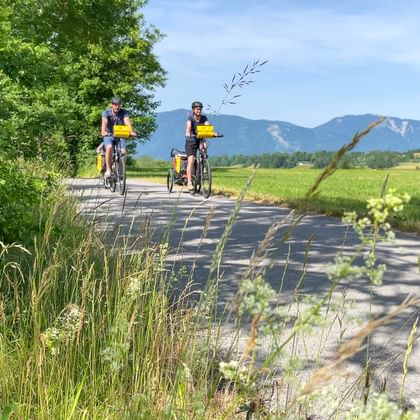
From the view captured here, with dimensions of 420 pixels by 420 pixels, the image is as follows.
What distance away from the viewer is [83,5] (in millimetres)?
18578

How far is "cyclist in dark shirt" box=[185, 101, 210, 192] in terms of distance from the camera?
13.1 metres

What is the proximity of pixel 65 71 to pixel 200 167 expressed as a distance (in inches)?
194

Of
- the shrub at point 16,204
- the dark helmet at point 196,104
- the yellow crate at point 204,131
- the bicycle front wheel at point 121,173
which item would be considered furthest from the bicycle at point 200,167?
the shrub at point 16,204

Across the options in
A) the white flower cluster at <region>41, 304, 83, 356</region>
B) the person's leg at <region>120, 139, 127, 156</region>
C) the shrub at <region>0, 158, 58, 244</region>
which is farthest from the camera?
the person's leg at <region>120, 139, 127, 156</region>

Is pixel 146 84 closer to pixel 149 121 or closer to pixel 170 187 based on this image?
pixel 149 121

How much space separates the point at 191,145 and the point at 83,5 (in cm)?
738

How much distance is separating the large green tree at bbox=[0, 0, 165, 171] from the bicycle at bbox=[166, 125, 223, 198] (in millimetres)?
2506

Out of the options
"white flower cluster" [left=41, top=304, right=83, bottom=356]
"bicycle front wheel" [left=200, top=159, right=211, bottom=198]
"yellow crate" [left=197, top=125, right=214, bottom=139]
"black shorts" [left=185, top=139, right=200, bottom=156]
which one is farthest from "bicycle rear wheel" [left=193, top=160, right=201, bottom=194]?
"white flower cluster" [left=41, top=304, right=83, bottom=356]

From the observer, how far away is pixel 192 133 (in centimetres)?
1373

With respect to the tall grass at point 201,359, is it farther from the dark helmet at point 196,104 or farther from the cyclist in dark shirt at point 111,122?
the cyclist in dark shirt at point 111,122

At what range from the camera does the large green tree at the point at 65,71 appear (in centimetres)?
476

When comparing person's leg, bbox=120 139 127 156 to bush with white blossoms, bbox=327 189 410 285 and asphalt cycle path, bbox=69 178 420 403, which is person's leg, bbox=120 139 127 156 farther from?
bush with white blossoms, bbox=327 189 410 285

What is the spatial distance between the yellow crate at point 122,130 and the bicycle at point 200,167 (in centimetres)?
159

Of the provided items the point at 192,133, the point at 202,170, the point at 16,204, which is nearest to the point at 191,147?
the point at 192,133
